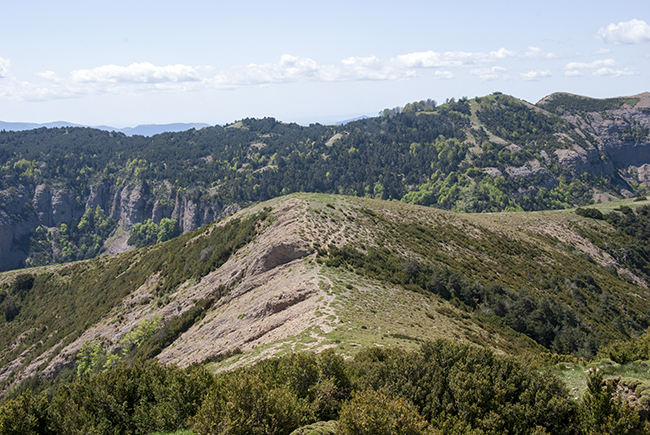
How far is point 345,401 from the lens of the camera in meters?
16.9

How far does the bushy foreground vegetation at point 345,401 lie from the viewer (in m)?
14.6

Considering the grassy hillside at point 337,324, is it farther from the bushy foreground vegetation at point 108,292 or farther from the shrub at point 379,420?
the bushy foreground vegetation at point 108,292

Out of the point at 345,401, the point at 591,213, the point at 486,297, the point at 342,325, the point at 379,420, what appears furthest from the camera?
the point at 591,213

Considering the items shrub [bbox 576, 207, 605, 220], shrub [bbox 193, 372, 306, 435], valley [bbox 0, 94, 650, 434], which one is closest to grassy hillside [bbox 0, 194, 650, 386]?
valley [bbox 0, 94, 650, 434]

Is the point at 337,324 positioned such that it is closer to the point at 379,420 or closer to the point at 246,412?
the point at 246,412

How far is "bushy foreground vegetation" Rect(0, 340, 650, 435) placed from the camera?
48.0 feet

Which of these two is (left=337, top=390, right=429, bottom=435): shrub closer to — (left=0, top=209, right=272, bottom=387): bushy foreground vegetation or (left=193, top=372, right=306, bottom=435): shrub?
(left=193, top=372, right=306, bottom=435): shrub

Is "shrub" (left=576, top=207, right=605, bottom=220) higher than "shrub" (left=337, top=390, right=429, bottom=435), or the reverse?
"shrub" (left=337, top=390, right=429, bottom=435)

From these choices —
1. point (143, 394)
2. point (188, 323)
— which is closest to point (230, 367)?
point (143, 394)

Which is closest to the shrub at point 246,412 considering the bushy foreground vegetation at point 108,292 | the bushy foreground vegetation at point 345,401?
the bushy foreground vegetation at point 345,401

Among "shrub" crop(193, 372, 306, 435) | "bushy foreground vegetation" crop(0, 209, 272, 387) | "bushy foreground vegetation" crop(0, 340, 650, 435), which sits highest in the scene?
"shrub" crop(193, 372, 306, 435)

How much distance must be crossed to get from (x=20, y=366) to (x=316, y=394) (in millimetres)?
60329

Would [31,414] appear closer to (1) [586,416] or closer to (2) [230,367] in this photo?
(2) [230,367]

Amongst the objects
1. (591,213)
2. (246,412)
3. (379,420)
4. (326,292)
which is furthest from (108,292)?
(591,213)
